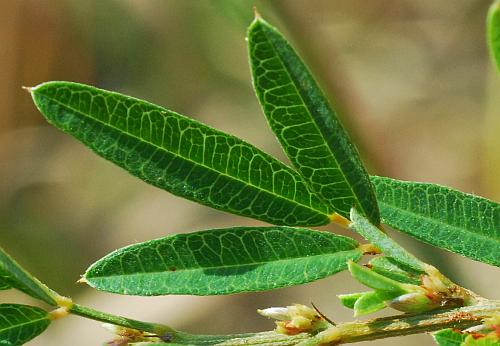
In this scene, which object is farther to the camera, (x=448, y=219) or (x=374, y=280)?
(x=448, y=219)

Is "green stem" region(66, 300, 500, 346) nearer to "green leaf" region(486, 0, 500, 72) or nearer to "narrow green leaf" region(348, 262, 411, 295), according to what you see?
"narrow green leaf" region(348, 262, 411, 295)

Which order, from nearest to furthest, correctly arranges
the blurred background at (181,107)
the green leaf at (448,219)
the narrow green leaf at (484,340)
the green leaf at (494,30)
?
the green leaf at (494,30) < the narrow green leaf at (484,340) < the green leaf at (448,219) < the blurred background at (181,107)

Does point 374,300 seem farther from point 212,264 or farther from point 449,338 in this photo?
point 212,264

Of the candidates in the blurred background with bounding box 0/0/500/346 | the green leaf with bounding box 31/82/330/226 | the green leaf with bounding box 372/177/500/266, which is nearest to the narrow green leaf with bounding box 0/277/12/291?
the green leaf with bounding box 31/82/330/226

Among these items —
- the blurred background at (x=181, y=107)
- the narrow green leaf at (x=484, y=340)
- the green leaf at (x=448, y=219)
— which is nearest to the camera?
the narrow green leaf at (x=484, y=340)

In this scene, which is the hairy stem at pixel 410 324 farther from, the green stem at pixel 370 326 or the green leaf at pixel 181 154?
the green leaf at pixel 181 154

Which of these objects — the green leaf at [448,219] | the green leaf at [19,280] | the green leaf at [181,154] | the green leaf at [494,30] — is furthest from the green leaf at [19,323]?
the green leaf at [494,30]

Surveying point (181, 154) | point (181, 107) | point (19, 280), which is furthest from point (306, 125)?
point (181, 107)
